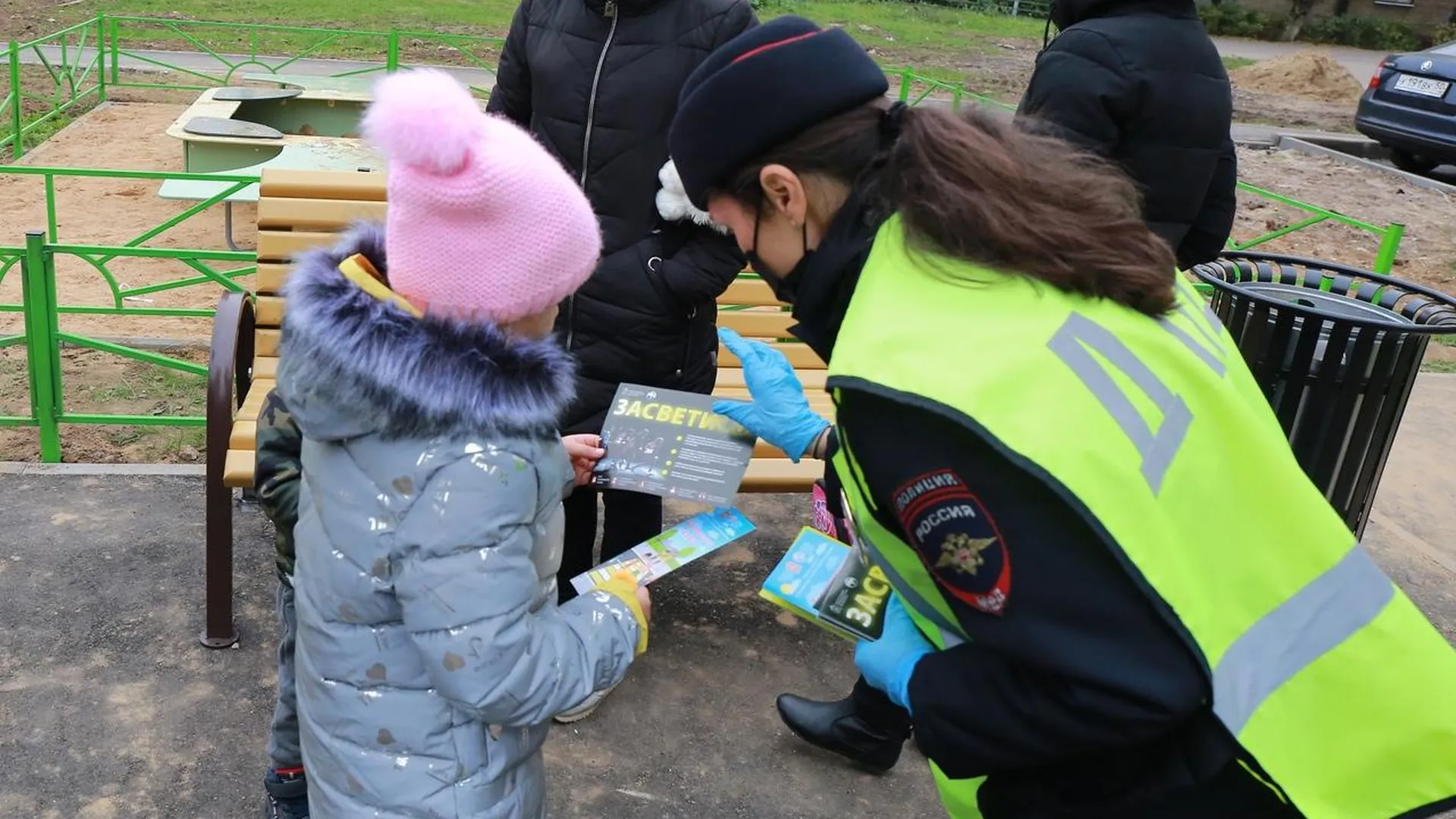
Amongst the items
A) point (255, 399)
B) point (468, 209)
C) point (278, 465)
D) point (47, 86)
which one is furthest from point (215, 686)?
point (47, 86)

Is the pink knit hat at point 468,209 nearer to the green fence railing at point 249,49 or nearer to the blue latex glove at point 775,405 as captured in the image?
the blue latex glove at point 775,405

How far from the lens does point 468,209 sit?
1.58m

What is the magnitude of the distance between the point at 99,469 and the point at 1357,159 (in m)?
12.6

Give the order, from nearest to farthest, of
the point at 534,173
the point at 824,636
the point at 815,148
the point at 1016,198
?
the point at 1016,198 < the point at 815,148 < the point at 534,173 < the point at 824,636

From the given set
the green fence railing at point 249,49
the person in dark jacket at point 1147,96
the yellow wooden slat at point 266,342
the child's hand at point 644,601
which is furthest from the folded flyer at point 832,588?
the green fence railing at point 249,49

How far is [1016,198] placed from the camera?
1.38 m

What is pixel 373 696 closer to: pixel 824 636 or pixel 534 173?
pixel 534 173

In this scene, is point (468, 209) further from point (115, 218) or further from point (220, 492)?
point (115, 218)

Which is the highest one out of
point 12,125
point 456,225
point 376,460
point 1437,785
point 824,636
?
point 456,225

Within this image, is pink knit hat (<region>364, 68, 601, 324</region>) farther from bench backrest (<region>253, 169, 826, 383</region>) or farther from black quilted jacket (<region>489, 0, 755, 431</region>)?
bench backrest (<region>253, 169, 826, 383</region>)

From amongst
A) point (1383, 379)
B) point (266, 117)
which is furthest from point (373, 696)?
point (266, 117)

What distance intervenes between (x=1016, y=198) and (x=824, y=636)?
226 cm

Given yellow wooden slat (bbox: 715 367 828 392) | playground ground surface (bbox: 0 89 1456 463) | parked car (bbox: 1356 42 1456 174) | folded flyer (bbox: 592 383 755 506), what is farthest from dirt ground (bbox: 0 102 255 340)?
parked car (bbox: 1356 42 1456 174)

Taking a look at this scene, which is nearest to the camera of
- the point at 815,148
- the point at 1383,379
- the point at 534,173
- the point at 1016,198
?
the point at 1016,198
